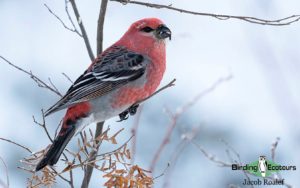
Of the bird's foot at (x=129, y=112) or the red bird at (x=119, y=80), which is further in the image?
the bird's foot at (x=129, y=112)

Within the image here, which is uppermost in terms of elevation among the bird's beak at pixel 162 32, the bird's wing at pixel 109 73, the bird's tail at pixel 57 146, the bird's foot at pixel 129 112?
the bird's beak at pixel 162 32

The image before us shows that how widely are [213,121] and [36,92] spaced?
2.24 meters

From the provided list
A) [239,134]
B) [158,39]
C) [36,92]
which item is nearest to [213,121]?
[239,134]

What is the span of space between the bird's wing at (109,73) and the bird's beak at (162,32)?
0.16m

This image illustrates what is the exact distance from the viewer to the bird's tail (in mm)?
2980

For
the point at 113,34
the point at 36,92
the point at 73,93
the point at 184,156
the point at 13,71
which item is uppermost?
the point at 113,34

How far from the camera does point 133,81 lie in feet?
13.3

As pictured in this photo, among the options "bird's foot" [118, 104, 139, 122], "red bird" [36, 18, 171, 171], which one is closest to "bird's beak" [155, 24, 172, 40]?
"red bird" [36, 18, 171, 171]

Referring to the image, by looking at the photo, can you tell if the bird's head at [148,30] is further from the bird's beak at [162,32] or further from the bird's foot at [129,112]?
the bird's foot at [129,112]

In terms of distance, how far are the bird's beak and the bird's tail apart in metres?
0.87

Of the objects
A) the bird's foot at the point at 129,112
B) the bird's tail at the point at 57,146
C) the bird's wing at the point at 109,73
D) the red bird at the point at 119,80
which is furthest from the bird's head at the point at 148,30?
the bird's tail at the point at 57,146

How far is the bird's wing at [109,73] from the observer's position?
391cm

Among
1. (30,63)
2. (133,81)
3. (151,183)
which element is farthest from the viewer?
(30,63)

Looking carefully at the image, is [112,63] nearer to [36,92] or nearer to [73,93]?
[73,93]
